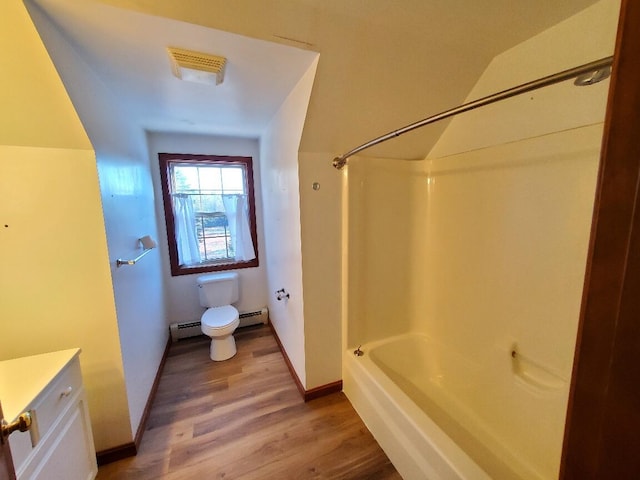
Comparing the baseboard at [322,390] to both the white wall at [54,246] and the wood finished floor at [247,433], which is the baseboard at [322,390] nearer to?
the wood finished floor at [247,433]

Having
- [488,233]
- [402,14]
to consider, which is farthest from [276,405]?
[402,14]

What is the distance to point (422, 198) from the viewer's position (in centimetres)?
198

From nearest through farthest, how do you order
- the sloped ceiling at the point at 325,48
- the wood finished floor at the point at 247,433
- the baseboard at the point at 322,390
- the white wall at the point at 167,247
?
the sloped ceiling at the point at 325,48
the wood finished floor at the point at 247,433
the baseboard at the point at 322,390
the white wall at the point at 167,247

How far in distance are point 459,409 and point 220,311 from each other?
2.19 m

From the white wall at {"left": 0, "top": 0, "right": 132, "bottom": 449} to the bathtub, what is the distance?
1.54 metres

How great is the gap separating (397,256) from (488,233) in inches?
24.5

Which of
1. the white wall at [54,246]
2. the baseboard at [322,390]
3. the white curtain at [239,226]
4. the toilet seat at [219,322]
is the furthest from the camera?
the white curtain at [239,226]

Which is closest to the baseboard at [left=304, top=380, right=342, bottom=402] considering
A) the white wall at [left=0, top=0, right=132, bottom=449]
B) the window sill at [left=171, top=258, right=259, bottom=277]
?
the white wall at [left=0, top=0, right=132, bottom=449]

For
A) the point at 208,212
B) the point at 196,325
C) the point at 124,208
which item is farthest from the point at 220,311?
the point at 124,208

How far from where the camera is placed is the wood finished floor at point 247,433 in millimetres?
1382

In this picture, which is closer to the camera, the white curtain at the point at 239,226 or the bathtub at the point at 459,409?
the bathtub at the point at 459,409

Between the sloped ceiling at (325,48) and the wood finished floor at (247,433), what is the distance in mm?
1836

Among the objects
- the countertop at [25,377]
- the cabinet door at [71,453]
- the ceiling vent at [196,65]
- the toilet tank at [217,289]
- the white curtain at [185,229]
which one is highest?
the ceiling vent at [196,65]

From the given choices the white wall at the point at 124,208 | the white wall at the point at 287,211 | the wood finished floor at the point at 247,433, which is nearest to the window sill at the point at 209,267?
the white wall at the point at 287,211
